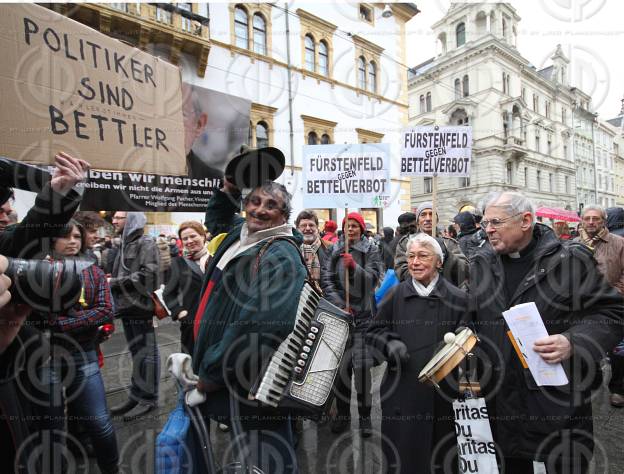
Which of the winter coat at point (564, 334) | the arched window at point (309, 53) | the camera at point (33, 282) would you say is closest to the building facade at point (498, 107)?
the arched window at point (309, 53)

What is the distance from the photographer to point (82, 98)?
7.81 ft

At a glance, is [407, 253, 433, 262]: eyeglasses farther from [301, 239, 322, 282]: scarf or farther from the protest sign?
the protest sign

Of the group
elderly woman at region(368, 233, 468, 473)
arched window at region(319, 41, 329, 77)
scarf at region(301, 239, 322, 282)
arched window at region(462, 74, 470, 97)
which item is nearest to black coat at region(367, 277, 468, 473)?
elderly woman at region(368, 233, 468, 473)

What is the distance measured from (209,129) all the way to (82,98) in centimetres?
157

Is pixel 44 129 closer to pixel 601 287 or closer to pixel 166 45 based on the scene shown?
pixel 601 287

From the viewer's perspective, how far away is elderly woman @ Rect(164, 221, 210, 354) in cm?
346

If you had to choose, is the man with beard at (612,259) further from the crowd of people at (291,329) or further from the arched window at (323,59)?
the arched window at (323,59)

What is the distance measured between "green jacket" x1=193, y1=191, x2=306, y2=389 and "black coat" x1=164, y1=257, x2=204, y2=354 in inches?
56.3

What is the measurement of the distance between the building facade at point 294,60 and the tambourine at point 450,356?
32.0ft

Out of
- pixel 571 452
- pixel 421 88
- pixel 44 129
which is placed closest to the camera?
pixel 571 452

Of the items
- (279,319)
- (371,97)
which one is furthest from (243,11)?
(279,319)

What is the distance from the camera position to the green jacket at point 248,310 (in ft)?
5.72

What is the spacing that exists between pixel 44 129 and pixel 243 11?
15.9 metres

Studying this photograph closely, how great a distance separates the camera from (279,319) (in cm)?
175
